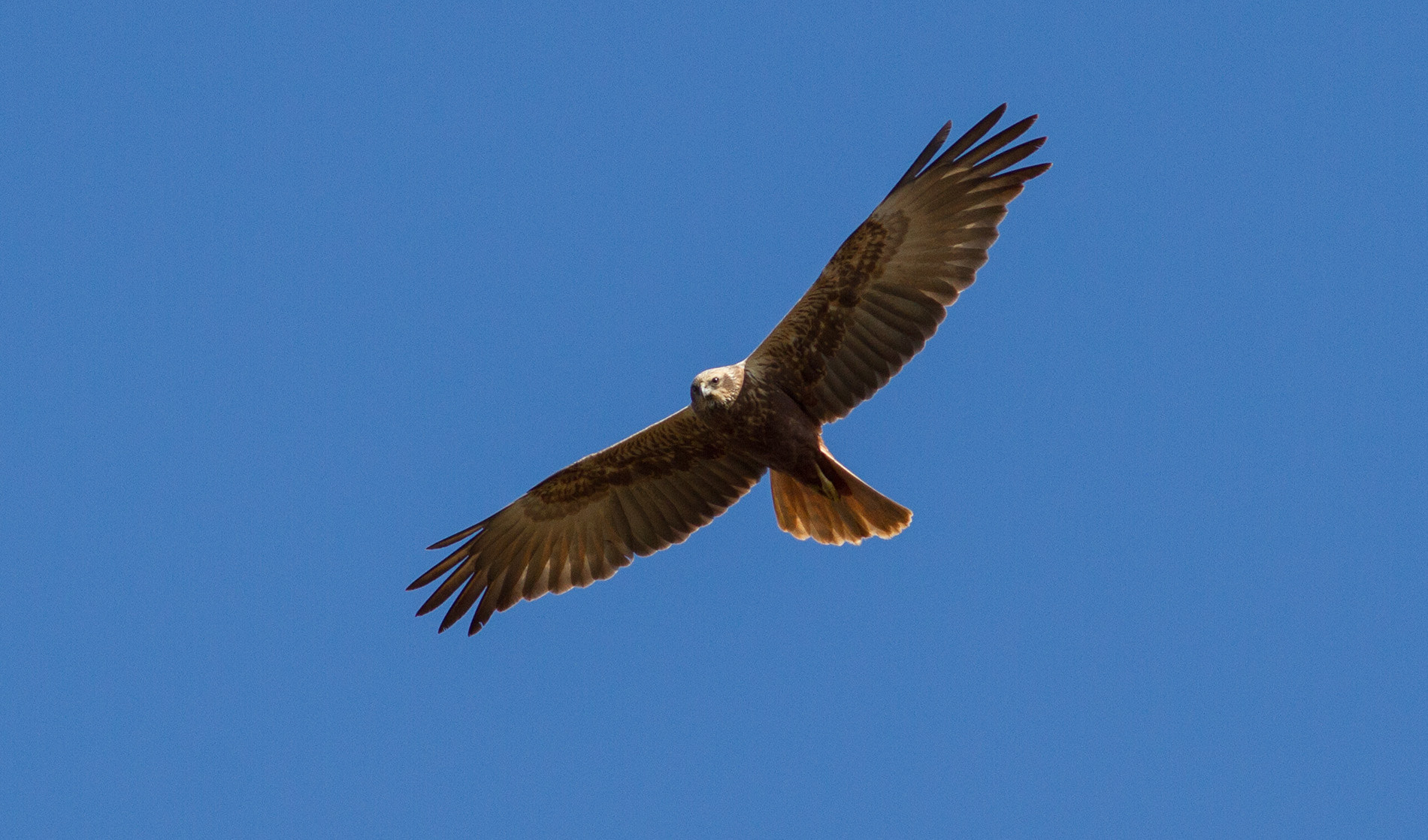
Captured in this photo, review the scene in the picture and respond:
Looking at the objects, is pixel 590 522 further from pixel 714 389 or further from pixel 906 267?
pixel 906 267

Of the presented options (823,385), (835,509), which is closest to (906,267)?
(823,385)

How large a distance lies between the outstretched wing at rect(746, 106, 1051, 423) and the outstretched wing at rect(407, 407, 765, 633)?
124 centimetres

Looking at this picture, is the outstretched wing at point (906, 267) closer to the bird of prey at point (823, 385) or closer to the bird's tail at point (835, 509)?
the bird of prey at point (823, 385)

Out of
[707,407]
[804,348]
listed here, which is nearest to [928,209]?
[804,348]

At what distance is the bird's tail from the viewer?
12141 mm

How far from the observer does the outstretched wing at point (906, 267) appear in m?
11.8

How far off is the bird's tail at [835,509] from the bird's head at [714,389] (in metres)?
0.82

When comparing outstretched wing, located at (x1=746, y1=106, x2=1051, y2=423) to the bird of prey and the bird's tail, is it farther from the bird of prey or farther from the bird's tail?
the bird's tail

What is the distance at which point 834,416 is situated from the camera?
12.2 metres

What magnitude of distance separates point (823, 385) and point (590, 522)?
2.43 m

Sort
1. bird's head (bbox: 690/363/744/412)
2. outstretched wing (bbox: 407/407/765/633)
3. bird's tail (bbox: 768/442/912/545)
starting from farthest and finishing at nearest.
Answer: outstretched wing (bbox: 407/407/765/633) → bird's tail (bbox: 768/442/912/545) → bird's head (bbox: 690/363/744/412)

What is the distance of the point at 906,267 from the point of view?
1189 centimetres

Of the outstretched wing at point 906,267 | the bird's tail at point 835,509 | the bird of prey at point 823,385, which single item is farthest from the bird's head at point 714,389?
the bird's tail at point 835,509

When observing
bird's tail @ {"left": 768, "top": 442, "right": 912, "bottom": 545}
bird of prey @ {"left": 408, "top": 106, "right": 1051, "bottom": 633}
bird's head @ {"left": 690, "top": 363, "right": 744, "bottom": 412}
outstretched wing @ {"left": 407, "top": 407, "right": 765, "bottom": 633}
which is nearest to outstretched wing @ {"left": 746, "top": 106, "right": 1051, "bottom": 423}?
bird of prey @ {"left": 408, "top": 106, "right": 1051, "bottom": 633}
